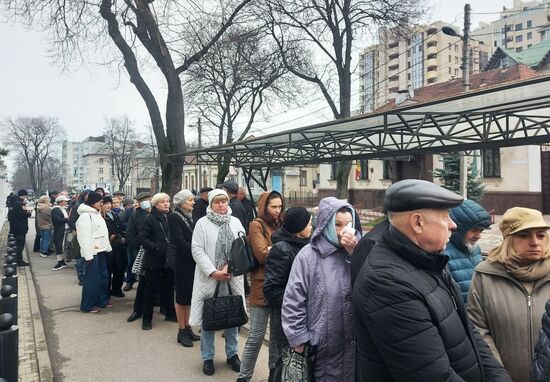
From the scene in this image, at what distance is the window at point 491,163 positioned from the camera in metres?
22.5

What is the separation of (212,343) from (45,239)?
983 centimetres

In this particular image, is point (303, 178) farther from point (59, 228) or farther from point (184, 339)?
point (184, 339)

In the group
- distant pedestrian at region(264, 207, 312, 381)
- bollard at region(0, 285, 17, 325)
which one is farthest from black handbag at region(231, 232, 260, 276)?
bollard at region(0, 285, 17, 325)

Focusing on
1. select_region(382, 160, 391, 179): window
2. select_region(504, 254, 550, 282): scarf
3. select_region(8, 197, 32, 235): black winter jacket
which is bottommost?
select_region(8, 197, 32, 235): black winter jacket

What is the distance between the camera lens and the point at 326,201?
9.22ft

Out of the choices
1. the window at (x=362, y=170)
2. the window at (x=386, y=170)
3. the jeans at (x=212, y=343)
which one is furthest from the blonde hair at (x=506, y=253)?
the window at (x=362, y=170)

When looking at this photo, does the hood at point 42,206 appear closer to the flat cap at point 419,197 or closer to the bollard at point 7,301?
the bollard at point 7,301

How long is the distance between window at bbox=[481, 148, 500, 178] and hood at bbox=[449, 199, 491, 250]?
22.2 meters

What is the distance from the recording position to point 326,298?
261 centimetres

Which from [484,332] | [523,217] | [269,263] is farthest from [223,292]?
[523,217]

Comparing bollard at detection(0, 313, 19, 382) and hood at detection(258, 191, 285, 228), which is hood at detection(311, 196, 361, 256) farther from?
bollard at detection(0, 313, 19, 382)

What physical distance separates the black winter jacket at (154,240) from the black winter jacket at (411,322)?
4.11 meters

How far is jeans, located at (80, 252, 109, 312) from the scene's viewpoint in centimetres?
610

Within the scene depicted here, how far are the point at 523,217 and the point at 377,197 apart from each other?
27.6 m
